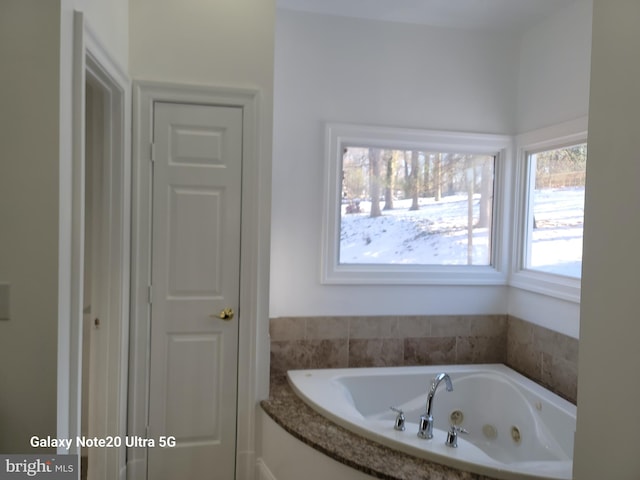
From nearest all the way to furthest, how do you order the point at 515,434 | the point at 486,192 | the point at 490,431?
the point at 515,434 < the point at 490,431 < the point at 486,192

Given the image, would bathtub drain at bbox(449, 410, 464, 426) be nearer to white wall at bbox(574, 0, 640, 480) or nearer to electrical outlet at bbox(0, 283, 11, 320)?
white wall at bbox(574, 0, 640, 480)

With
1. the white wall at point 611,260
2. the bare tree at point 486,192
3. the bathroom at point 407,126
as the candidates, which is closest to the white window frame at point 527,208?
the bathroom at point 407,126

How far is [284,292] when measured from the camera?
3.03 metres

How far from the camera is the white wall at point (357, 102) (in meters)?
2.98

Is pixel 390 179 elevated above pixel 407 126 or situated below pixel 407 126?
below

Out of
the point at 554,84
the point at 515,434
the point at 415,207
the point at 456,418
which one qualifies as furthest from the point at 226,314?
the point at 554,84

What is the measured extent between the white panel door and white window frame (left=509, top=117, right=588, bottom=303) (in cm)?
190

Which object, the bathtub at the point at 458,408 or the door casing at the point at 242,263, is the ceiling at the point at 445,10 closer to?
the door casing at the point at 242,263

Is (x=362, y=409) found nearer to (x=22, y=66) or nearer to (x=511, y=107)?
(x=511, y=107)

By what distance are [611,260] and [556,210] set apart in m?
2.00

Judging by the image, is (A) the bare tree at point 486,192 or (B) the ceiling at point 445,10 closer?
(B) the ceiling at point 445,10

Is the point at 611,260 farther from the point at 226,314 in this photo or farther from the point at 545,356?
the point at 545,356

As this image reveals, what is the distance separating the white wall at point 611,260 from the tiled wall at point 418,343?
1.73 metres

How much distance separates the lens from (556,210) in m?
3.00
